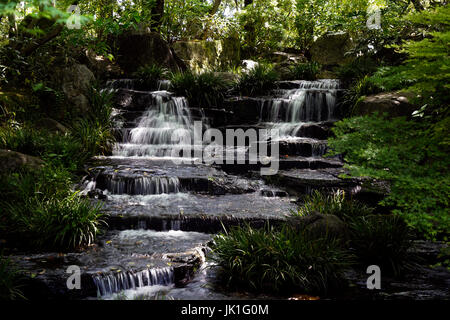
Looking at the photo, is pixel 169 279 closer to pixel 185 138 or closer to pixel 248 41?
pixel 185 138

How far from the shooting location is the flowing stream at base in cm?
456

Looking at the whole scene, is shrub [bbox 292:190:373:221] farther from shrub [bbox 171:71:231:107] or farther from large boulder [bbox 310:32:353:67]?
large boulder [bbox 310:32:353:67]

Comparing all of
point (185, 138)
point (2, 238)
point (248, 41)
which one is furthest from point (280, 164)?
point (248, 41)

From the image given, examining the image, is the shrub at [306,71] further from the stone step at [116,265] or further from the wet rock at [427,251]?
the stone step at [116,265]

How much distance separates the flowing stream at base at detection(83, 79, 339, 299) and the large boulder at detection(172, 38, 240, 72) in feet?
11.7

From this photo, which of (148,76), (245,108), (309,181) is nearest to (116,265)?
(309,181)

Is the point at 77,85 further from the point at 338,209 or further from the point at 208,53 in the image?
the point at 338,209

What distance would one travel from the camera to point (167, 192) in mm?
7621

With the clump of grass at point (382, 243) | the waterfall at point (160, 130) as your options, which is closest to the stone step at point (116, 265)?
the clump of grass at point (382, 243)

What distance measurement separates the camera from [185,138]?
1106 centimetres

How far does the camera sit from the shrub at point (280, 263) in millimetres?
4348

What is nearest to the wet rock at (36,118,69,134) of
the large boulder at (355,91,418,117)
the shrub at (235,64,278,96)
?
the shrub at (235,64,278,96)

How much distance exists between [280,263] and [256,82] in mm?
9808
